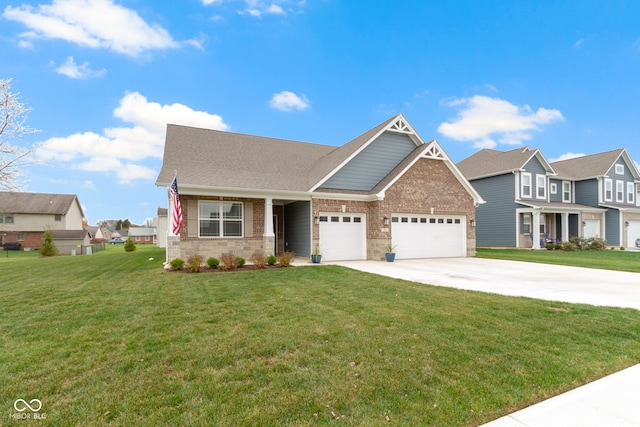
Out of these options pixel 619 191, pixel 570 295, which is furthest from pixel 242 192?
pixel 619 191

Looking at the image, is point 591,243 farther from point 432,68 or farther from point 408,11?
point 408,11

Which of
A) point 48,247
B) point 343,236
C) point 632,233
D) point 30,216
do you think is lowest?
point 48,247

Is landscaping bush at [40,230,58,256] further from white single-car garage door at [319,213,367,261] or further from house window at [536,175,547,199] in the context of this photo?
house window at [536,175,547,199]

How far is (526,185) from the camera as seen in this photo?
23.9 metres

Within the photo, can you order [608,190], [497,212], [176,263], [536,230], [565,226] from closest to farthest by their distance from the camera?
[176,263]
[536,230]
[565,226]
[497,212]
[608,190]

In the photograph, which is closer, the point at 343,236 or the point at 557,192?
the point at 343,236

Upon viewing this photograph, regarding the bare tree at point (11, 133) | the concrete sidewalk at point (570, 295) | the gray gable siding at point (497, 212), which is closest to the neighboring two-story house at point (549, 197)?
the gray gable siding at point (497, 212)

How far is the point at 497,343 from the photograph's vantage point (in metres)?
4.31

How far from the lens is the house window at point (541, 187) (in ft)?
80.0

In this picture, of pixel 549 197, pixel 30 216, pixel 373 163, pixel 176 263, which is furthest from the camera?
pixel 30 216

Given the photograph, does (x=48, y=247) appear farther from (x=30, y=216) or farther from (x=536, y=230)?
(x=536, y=230)

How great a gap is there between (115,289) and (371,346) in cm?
712

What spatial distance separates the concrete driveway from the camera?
727 cm

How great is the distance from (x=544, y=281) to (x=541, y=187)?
19.1m
